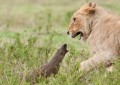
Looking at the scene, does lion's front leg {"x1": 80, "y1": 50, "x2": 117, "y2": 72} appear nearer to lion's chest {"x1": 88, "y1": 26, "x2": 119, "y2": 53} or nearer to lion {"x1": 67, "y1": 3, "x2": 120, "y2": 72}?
lion {"x1": 67, "y1": 3, "x2": 120, "y2": 72}

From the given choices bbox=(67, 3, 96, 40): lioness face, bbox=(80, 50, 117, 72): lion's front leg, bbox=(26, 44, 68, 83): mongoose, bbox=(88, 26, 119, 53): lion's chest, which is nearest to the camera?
bbox=(26, 44, 68, 83): mongoose

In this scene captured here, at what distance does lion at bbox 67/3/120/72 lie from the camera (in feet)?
34.2

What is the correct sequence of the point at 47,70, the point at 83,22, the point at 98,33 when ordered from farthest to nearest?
the point at 83,22 < the point at 98,33 < the point at 47,70

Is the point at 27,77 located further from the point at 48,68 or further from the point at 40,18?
the point at 40,18

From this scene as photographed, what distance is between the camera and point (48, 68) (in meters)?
10.6

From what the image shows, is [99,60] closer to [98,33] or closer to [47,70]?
[98,33]

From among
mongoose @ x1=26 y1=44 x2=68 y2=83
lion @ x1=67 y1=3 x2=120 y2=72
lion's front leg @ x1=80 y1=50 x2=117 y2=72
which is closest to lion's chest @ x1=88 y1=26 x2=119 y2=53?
lion @ x1=67 y1=3 x2=120 y2=72

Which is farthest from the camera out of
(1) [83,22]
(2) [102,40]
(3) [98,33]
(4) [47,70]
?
(1) [83,22]

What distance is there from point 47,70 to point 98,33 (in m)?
1.04

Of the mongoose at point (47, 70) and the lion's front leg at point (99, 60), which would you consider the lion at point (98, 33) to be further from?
the mongoose at point (47, 70)

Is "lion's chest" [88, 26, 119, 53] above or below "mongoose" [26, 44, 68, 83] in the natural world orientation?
above

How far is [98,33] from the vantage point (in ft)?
35.6

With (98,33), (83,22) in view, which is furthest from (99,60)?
(83,22)

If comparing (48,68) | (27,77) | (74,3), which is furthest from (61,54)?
(74,3)
